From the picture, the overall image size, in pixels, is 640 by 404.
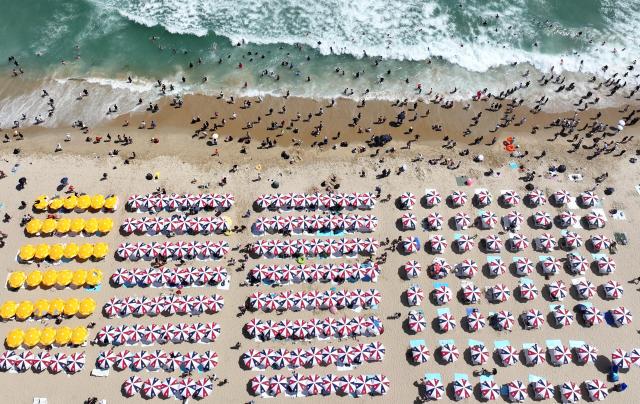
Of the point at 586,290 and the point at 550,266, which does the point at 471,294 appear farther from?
the point at 586,290

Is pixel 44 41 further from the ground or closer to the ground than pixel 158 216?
further from the ground

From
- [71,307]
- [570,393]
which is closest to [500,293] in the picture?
[570,393]

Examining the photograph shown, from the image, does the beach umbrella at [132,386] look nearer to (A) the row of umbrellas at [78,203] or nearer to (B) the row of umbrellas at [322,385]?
(B) the row of umbrellas at [322,385]

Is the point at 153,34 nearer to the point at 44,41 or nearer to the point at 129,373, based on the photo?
the point at 44,41

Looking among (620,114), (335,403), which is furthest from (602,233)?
(335,403)

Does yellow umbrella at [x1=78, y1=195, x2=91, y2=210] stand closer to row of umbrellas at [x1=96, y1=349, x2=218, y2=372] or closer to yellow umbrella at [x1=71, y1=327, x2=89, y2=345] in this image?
yellow umbrella at [x1=71, y1=327, x2=89, y2=345]

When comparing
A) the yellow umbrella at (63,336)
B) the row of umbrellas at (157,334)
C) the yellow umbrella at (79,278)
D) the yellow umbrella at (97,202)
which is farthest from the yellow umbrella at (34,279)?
the row of umbrellas at (157,334)
